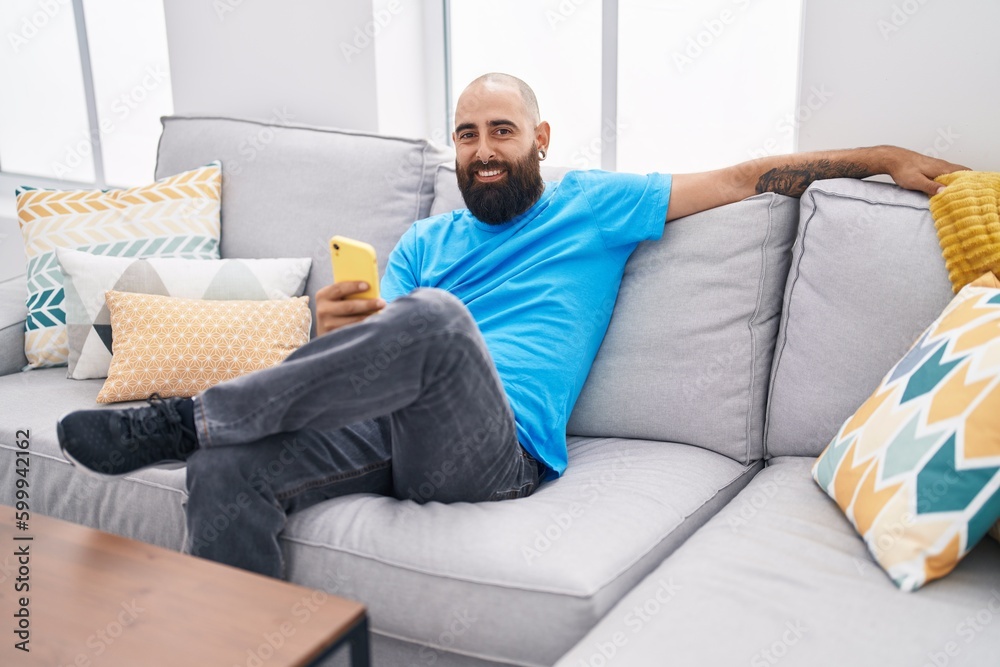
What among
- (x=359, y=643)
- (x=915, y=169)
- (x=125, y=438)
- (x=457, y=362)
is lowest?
(x=359, y=643)

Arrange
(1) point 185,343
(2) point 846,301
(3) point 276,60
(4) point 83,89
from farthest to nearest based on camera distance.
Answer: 1. (4) point 83,89
2. (3) point 276,60
3. (1) point 185,343
4. (2) point 846,301

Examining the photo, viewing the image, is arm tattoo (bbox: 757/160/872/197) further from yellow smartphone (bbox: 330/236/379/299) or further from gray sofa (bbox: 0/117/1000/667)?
yellow smartphone (bbox: 330/236/379/299)

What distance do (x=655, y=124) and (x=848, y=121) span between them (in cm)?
56

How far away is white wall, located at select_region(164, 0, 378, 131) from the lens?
8.17 feet

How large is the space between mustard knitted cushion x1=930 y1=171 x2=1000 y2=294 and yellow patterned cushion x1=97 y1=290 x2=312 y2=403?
139cm

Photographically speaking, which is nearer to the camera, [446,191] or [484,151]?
[484,151]

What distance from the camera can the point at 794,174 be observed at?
1.69m

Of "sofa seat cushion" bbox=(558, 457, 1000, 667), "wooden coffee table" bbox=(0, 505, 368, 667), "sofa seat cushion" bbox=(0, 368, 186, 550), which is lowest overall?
"sofa seat cushion" bbox=(0, 368, 186, 550)

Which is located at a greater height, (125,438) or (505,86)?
(505,86)

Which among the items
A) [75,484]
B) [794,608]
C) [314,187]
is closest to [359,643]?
[794,608]

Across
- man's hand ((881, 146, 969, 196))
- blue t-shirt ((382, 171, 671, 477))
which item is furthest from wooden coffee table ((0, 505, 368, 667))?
man's hand ((881, 146, 969, 196))

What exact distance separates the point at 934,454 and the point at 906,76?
36.5 inches

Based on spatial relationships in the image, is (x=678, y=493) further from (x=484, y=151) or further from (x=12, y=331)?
(x=12, y=331)

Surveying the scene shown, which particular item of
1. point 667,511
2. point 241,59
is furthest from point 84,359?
point 667,511
